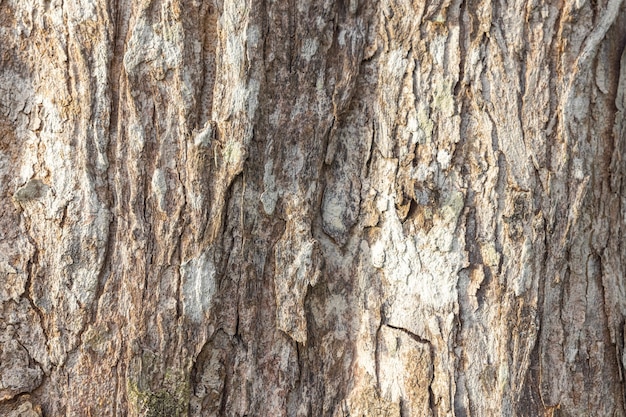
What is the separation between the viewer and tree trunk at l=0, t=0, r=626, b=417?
1206 millimetres

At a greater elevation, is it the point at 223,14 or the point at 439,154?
the point at 223,14

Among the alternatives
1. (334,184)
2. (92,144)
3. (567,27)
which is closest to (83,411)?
(92,144)

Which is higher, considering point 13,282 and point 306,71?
point 306,71

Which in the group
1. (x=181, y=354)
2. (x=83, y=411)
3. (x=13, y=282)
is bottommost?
(x=83, y=411)

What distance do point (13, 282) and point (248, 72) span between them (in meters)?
0.75

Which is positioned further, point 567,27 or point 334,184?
point 334,184

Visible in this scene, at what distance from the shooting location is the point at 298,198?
126 centimetres

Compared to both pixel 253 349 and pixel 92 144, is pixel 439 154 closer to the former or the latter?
pixel 253 349

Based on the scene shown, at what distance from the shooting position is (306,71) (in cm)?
126

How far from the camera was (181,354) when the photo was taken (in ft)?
4.04

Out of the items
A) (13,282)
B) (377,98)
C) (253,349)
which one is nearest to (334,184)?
(377,98)

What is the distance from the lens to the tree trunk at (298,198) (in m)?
1.21

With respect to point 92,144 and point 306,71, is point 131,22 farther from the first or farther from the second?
point 306,71

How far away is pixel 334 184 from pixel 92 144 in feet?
1.90
